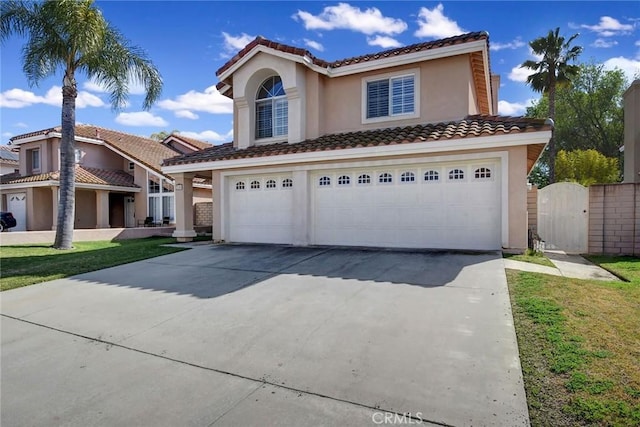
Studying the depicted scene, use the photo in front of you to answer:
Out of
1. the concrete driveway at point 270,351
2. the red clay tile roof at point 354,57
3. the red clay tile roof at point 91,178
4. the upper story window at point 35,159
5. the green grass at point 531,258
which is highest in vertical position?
the red clay tile roof at point 354,57

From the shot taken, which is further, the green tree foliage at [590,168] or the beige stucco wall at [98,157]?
the green tree foliage at [590,168]

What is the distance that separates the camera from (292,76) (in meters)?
12.8

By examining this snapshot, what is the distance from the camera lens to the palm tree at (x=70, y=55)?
1328 centimetres

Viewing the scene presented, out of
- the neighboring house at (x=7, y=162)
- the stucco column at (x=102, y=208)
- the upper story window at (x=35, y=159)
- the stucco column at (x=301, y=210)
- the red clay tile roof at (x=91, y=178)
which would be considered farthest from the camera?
the neighboring house at (x=7, y=162)

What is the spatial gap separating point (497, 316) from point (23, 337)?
6.71 metres

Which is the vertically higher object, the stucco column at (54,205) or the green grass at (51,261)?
the stucco column at (54,205)

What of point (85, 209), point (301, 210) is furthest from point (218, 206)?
point (85, 209)

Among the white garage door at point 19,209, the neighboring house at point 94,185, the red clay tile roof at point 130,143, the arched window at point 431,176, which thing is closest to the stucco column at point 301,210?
the arched window at point 431,176

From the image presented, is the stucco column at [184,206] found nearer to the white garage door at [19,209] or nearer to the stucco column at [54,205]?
the stucco column at [54,205]

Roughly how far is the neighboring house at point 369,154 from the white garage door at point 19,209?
15.2 m

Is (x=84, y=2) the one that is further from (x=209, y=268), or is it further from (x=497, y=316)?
(x=497, y=316)

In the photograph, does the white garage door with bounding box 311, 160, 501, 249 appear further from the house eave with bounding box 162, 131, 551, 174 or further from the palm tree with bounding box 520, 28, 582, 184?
the palm tree with bounding box 520, 28, 582, 184

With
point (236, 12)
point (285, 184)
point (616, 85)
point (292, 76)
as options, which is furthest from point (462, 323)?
point (616, 85)

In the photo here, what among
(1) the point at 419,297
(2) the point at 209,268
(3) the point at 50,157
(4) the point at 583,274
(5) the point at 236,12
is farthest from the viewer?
(3) the point at 50,157
